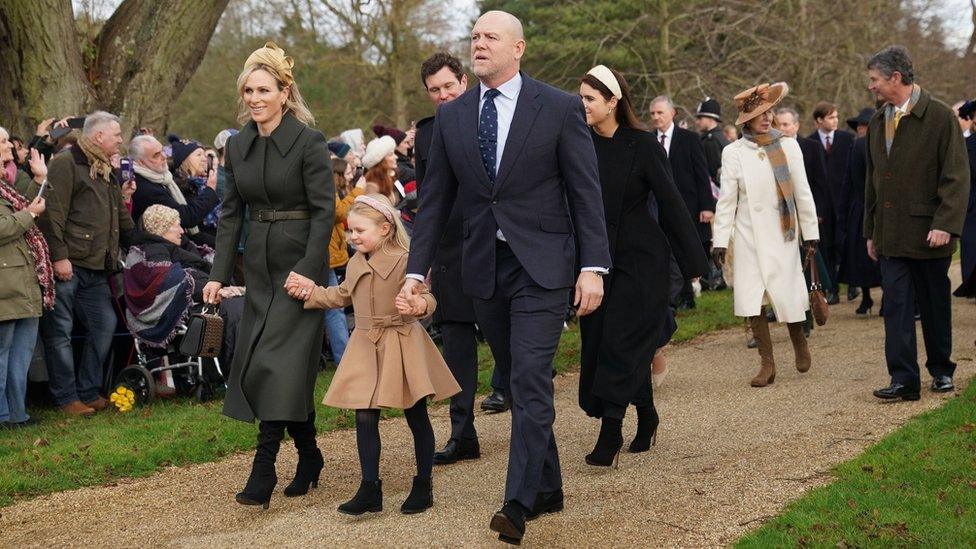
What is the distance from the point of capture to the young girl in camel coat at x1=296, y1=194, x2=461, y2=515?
5.77 metres

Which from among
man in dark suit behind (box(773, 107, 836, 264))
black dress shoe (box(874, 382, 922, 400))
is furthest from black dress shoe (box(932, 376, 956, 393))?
man in dark suit behind (box(773, 107, 836, 264))

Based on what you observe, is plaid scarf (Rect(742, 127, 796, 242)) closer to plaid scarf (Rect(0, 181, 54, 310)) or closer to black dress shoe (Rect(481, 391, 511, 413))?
black dress shoe (Rect(481, 391, 511, 413))

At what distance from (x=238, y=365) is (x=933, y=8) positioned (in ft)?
92.5

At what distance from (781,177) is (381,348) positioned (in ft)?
14.3

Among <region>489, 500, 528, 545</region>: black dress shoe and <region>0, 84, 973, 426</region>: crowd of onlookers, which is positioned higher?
<region>0, 84, 973, 426</region>: crowd of onlookers

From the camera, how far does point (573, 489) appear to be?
6211mm

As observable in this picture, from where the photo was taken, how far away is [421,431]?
592 centimetres

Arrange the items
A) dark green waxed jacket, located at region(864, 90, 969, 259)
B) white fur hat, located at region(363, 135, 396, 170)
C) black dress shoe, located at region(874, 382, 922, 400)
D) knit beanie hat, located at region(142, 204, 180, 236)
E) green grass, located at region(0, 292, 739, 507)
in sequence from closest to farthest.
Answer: green grass, located at region(0, 292, 739, 507)
dark green waxed jacket, located at region(864, 90, 969, 259)
black dress shoe, located at region(874, 382, 922, 400)
white fur hat, located at region(363, 135, 396, 170)
knit beanie hat, located at region(142, 204, 180, 236)

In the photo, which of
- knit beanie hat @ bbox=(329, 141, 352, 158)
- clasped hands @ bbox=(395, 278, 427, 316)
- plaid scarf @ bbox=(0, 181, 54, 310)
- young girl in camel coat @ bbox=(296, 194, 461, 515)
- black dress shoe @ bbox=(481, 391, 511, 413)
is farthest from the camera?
knit beanie hat @ bbox=(329, 141, 352, 158)

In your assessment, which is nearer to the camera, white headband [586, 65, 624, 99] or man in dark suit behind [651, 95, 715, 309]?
white headband [586, 65, 624, 99]

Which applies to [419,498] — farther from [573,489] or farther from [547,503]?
[573,489]

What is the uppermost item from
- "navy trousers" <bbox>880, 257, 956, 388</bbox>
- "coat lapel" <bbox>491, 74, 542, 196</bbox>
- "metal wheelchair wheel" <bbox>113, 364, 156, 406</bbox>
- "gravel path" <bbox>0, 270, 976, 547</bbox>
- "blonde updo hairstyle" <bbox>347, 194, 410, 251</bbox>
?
"coat lapel" <bbox>491, 74, 542, 196</bbox>

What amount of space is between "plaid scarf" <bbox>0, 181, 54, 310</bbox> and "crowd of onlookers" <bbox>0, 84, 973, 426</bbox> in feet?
0.03

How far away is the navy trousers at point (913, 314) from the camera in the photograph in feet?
26.7
